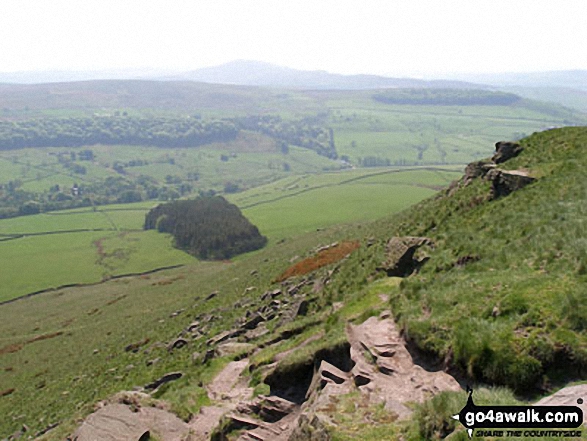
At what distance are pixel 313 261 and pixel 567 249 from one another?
30.7m

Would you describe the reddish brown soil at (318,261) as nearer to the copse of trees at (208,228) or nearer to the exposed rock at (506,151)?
the exposed rock at (506,151)

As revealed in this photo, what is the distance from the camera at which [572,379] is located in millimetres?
12680

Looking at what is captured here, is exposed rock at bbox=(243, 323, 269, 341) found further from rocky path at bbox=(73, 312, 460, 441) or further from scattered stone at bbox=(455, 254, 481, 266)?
scattered stone at bbox=(455, 254, 481, 266)

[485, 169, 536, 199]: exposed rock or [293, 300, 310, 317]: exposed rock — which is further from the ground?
[485, 169, 536, 199]: exposed rock

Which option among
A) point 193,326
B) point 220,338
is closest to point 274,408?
point 220,338

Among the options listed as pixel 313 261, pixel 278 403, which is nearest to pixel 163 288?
pixel 313 261

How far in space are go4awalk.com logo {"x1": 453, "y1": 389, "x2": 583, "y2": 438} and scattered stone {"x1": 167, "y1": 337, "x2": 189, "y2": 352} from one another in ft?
94.0

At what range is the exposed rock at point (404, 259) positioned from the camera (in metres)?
26.5

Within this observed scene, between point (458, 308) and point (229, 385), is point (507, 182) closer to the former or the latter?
point (458, 308)

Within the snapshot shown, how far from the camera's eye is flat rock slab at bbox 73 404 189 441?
17828mm

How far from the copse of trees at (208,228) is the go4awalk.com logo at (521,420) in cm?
12300

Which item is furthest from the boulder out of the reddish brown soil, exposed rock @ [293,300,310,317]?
exposed rock @ [293,300,310,317]

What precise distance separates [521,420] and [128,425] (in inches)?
615

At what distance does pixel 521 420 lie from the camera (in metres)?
9.93
